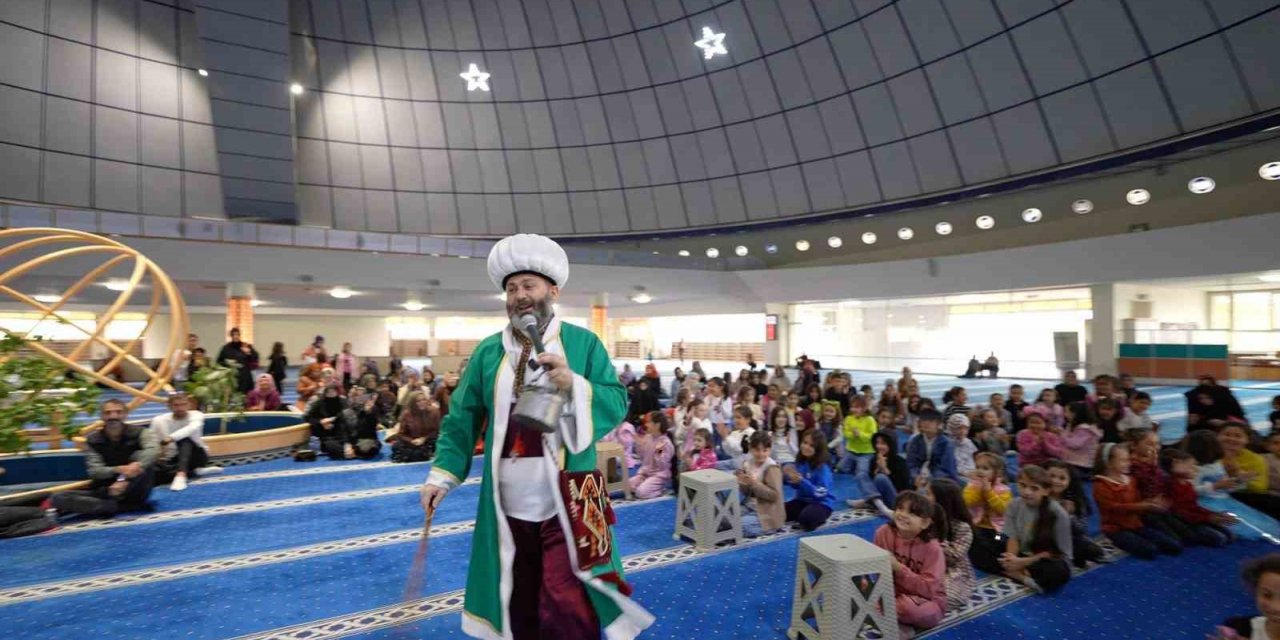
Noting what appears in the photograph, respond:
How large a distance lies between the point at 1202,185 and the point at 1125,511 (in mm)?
10726

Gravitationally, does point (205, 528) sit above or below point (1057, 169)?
below

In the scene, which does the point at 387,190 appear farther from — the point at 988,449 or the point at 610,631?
the point at 610,631

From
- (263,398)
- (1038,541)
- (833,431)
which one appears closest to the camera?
(1038,541)

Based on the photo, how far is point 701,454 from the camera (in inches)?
249

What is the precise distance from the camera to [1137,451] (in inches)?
203

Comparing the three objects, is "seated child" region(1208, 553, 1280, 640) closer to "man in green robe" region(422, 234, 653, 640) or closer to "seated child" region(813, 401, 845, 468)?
"man in green robe" region(422, 234, 653, 640)

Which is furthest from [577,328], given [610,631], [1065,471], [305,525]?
[305,525]

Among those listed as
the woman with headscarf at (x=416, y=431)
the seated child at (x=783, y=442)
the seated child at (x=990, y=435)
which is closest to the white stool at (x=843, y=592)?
the seated child at (x=783, y=442)

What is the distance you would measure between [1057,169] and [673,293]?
10544 mm

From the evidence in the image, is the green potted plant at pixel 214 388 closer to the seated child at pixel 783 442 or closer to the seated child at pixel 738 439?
the seated child at pixel 738 439

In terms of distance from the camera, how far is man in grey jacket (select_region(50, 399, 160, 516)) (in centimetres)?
559

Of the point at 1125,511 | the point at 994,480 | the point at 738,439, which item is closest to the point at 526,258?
the point at 994,480

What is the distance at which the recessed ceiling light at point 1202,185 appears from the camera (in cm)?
1192

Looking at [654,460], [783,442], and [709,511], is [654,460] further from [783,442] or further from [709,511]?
[709,511]
